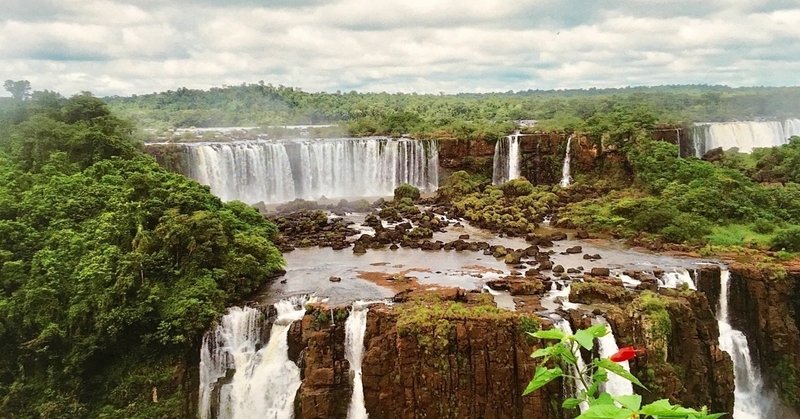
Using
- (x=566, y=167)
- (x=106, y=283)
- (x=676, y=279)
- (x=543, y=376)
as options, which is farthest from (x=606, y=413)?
(x=566, y=167)

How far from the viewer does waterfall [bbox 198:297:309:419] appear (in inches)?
593

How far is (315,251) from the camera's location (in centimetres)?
2242

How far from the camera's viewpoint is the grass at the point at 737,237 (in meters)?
21.1

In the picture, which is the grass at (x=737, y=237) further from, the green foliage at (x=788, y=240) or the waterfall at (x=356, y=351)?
the waterfall at (x=356, y=351)

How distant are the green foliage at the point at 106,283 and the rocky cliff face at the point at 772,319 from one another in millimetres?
13482

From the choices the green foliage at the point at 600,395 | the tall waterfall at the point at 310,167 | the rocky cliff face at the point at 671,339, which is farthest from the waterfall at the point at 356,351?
the tall waterfall at the point at 310,167

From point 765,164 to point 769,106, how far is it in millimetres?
22826

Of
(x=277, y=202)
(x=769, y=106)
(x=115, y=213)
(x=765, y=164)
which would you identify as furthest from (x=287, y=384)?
(x=769, y=106)

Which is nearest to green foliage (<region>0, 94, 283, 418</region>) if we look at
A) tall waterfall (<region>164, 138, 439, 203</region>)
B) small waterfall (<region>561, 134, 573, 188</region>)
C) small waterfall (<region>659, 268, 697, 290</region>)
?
tall waterfall (<region>164, 138, 439, 203</region>)

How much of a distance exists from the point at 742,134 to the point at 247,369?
32503mm

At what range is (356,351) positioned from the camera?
1502cm

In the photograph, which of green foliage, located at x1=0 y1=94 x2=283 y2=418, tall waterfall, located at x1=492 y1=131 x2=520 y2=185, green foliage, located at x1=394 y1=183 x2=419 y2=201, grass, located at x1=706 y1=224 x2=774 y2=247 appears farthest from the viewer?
tall waterfall, located at x1=492 y1=131 x2=520 y2=185

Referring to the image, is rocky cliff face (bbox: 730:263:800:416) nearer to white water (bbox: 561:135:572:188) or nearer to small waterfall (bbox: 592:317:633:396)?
small waterfall (bbox: 592:317:633:396)

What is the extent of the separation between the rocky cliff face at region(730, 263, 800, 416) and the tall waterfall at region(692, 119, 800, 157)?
19.0 metres
